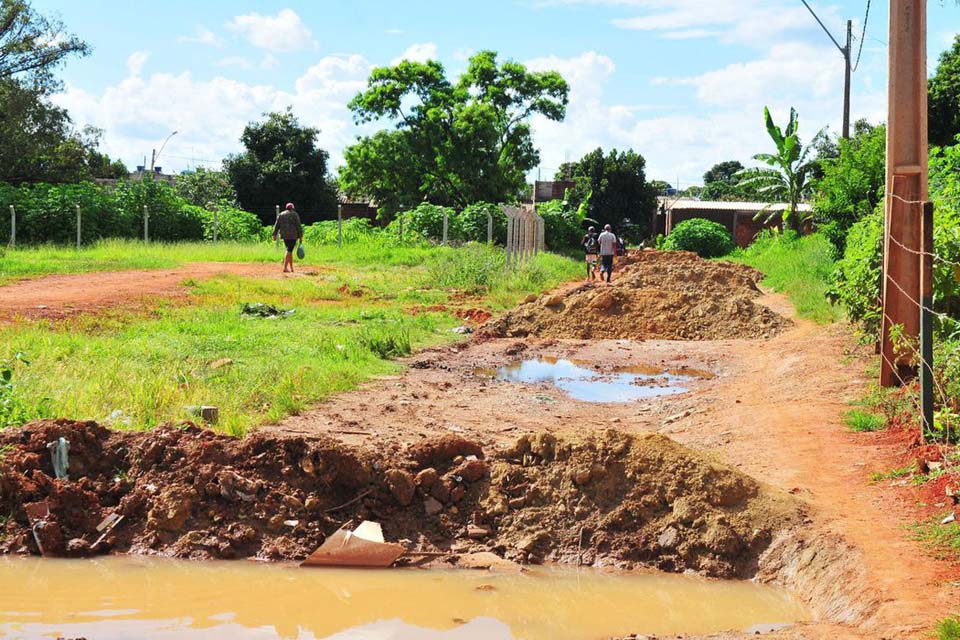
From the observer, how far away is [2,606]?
19.9 feet

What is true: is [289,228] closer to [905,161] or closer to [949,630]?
[905,161]

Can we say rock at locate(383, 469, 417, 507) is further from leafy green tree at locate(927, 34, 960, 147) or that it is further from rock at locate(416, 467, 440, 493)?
leafy green tree at locate(927, 34, 960, 147)

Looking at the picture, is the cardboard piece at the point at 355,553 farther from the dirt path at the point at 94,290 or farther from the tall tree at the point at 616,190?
the tall tree at the point at 616,190

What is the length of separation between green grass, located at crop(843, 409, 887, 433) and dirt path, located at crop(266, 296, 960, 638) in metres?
0.13

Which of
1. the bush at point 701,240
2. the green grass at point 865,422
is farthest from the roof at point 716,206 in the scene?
the green grass at point 865,422

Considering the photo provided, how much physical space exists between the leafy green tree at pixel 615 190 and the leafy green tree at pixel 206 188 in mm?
16710

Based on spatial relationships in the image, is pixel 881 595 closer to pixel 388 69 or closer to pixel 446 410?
pixel 446 410

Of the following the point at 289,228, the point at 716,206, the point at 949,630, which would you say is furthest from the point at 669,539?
the point at 716,206

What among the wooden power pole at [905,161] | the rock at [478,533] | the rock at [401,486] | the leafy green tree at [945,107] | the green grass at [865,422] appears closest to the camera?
the rock at [478,533]

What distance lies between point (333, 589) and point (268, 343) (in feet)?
24.7

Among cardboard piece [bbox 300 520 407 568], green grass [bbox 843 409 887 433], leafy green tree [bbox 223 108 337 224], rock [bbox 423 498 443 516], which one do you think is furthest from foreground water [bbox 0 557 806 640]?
leafy green tree [bbox 223 108 337 224]

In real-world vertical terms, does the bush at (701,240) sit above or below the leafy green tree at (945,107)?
below

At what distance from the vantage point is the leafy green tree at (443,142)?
45.8m

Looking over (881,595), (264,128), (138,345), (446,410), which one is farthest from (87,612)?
(264,128)
